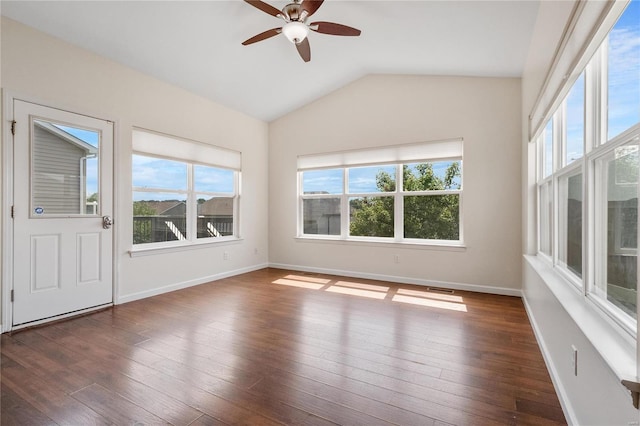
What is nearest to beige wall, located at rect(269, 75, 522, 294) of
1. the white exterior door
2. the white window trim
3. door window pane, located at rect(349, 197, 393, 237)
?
door window pane, located at rect(349, 197, 393, 237)

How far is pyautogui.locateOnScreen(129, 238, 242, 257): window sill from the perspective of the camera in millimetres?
3873

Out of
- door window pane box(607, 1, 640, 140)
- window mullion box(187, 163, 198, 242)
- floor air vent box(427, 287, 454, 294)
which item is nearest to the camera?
door window pane box(607, 1, 640, 140)

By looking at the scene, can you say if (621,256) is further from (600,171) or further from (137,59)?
(137,59)

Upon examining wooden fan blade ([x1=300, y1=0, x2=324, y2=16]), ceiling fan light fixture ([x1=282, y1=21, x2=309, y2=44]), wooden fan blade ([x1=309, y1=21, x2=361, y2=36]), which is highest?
wooden fan blade ([x1=309, y1=21, x2=361, y2=36])

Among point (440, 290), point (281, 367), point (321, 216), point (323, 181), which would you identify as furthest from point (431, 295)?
point (323, 181)

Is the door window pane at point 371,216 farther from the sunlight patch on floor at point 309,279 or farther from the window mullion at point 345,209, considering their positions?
the sunlight patch on floor at point 309,279

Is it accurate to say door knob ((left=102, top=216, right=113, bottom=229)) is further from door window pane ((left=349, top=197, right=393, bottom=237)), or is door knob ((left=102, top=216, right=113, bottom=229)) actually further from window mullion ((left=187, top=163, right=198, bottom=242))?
door window pane ((left=349, top=197, right=393, bottom=237))

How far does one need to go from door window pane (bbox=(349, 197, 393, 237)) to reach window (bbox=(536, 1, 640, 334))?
2757 mm

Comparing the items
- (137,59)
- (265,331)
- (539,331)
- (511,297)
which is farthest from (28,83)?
(511,297)

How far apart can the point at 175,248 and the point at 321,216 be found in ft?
8.20

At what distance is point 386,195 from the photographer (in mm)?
4938

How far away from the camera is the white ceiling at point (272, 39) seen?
2895 millimetres

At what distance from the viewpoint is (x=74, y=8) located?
9.14 feet

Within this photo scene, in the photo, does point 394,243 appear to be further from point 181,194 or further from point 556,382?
point 181,194
